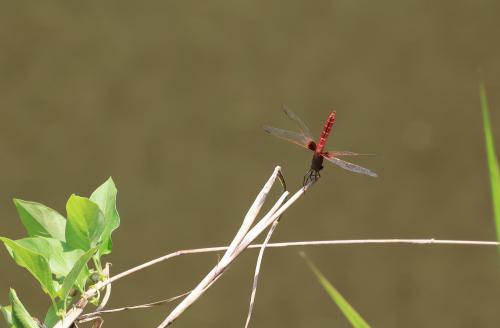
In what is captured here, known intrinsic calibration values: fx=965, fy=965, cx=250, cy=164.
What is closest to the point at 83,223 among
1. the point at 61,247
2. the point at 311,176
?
the point at 61,247

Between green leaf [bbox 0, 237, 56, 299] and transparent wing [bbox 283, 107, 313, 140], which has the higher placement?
transparent wing [bbox 283, 107, 313, 140]

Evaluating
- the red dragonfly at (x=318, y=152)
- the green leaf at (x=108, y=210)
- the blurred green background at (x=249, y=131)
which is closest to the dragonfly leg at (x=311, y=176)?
the red dragonfly at (x=318, y=152)

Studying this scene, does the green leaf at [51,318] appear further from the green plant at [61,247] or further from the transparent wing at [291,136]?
the transparent wing at [291,136]

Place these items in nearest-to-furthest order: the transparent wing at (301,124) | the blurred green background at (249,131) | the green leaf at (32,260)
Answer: the green leaf at (32,260) → the transparent wing at (301,124) → the blurred green background at (249,131)

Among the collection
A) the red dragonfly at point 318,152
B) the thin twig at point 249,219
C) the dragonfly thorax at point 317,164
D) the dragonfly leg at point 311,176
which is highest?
the red dragonfly at point 318,152

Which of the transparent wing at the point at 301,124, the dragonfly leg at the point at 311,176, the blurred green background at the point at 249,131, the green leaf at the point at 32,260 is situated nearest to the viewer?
the green leaf at the point at 32,260

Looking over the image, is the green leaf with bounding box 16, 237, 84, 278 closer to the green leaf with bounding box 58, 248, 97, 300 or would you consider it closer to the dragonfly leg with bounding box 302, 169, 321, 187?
the green leaf with bounding box 58, 248, 97, 300

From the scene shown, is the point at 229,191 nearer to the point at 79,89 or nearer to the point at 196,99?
the point at 196,99

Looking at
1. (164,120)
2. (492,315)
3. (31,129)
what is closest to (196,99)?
(164,120)

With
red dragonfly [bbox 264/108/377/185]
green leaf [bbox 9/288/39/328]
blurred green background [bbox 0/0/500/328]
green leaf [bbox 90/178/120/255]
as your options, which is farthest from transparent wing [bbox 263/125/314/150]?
blurred green background [bbox 0/0/500/328]
